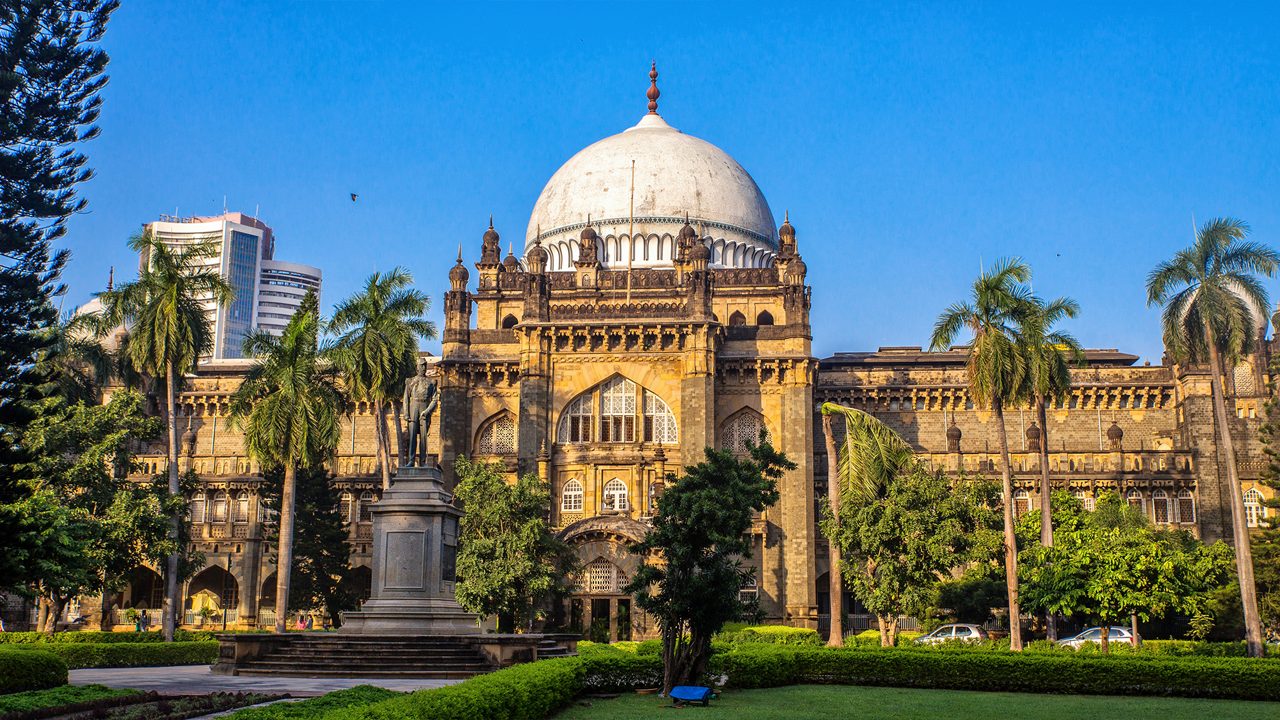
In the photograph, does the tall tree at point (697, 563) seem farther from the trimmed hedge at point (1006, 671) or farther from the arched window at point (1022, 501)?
the arched window at point (1022, 501)

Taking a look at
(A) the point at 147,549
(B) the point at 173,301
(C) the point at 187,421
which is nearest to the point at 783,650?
(A) the point at 147,549

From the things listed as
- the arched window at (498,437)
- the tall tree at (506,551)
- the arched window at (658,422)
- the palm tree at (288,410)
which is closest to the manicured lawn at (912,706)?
the tall tree at (506,551)

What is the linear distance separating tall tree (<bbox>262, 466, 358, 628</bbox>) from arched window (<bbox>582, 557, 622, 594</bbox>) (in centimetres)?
1042

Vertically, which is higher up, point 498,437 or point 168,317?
point 168,317

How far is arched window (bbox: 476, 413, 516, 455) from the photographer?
182 ft

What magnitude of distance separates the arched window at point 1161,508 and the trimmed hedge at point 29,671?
48286 mm

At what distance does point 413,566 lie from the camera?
99.9 feet

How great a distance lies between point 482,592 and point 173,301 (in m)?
15.0

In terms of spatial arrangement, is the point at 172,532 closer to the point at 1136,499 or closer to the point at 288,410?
the point at 288,410

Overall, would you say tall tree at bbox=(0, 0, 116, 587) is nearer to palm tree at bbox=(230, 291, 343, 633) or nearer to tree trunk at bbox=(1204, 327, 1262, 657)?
palm tree at bbox=(230, 291, 343, 633)

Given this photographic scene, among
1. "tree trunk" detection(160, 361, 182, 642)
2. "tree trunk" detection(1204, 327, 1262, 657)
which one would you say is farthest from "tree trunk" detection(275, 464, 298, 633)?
"tree trunk" detection(1204, 327, 1262, 657)

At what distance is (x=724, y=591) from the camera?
79.9 ft

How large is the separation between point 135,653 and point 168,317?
1320 cm

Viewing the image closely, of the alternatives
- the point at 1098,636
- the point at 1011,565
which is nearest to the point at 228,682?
the point at 1011,565
